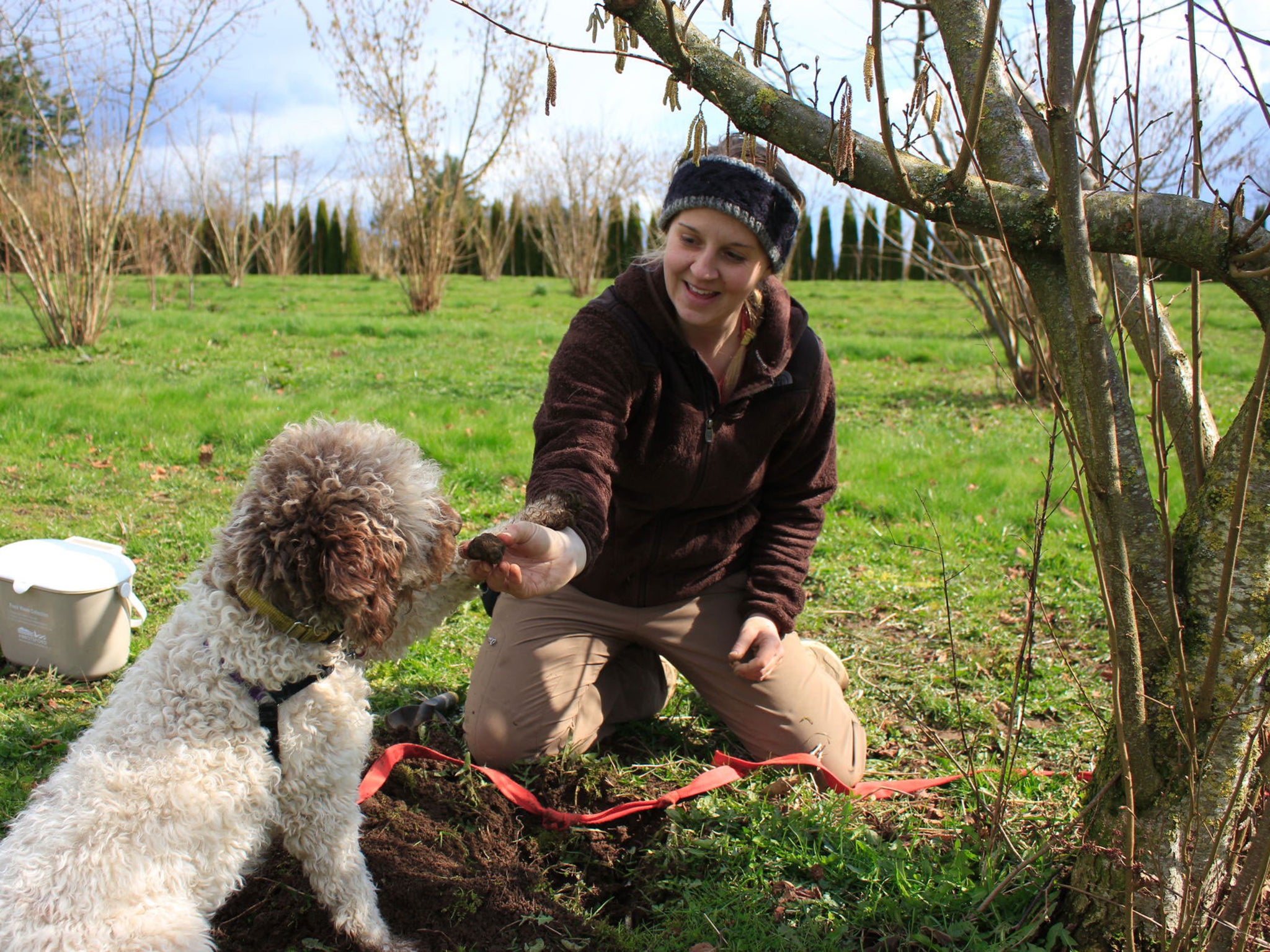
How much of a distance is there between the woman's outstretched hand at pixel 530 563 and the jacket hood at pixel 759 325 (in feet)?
3.02

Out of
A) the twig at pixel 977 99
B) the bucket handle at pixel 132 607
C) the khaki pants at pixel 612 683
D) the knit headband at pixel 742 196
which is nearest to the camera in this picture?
the twig at pixel 977 99

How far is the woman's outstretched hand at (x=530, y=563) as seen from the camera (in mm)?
2336

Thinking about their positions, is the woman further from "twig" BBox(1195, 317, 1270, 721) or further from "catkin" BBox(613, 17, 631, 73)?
"twig" BBox(1195, 317, 1270, 721)

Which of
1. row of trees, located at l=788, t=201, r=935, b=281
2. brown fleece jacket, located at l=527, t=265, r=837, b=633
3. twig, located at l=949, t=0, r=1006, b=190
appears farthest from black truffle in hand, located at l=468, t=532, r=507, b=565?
row of trees, located at l=788, t=201, r=935, b=281

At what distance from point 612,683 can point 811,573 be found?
201 centimetres

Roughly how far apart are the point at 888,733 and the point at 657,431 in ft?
5.38

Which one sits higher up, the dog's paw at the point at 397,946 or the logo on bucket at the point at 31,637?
the logo on bucket at the point at 31,637

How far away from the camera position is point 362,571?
2072mm

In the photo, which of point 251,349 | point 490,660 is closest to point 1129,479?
point 490,660

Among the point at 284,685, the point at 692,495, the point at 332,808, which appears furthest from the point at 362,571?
the point at 692,495

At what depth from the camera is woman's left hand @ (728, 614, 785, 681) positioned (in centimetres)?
316

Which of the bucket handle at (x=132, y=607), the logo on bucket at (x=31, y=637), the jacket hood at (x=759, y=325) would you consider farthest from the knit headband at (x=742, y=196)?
the logo on bucket at (x=31, y=637)

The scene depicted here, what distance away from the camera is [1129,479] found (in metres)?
1.86

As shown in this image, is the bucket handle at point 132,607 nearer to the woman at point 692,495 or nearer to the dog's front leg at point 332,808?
the woman at point 692,495
